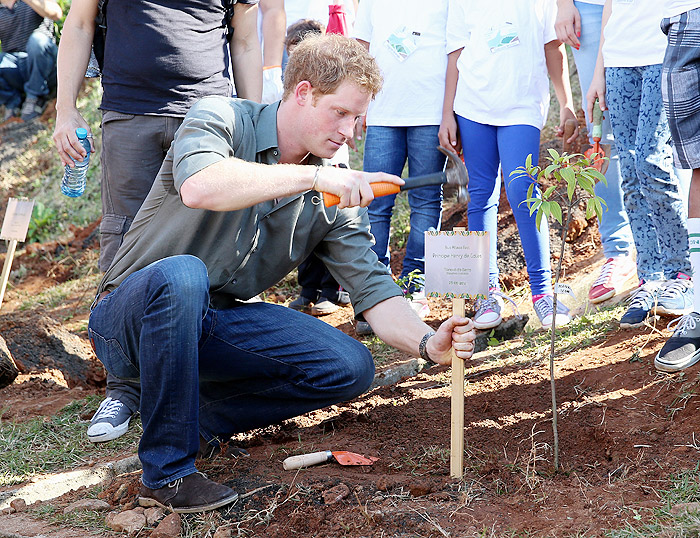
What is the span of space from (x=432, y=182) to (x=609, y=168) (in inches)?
74.2

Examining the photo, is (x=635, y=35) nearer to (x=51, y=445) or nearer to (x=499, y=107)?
(x=499, y=107)

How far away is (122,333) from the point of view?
7.89 ft

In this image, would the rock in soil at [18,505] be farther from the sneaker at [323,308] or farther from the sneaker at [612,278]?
the sneaker at [612,278]

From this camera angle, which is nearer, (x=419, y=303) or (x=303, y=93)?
(x=303, y=93)

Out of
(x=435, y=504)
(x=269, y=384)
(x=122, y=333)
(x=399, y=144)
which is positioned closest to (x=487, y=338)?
(x=399, y=144)

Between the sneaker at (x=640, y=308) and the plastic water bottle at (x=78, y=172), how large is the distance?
8.08 ft

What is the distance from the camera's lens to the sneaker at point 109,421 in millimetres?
3021

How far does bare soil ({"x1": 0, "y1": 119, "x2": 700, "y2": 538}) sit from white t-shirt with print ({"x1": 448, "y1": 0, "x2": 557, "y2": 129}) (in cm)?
115

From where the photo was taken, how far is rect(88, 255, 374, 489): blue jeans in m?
2.26

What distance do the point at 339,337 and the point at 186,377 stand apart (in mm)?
693

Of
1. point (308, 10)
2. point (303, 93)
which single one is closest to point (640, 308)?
→ point (303, 93)

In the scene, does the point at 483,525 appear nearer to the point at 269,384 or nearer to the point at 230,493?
the point at 230,493

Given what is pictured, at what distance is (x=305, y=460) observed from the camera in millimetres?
A: 2525

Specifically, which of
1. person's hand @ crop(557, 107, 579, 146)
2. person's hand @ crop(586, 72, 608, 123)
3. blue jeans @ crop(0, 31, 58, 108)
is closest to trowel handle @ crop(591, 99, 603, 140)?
person's hand @ crop(586, 72, 608, 123)
